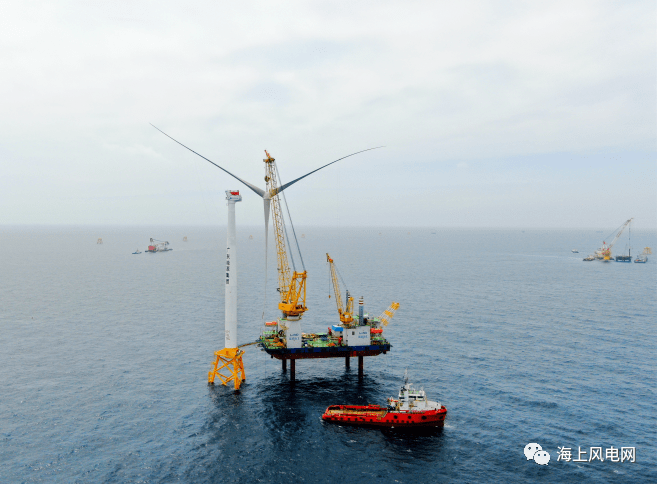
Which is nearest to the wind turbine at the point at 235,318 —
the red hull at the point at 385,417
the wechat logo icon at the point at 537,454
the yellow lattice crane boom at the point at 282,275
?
the yellow lattice crane boom at the point at 282,275

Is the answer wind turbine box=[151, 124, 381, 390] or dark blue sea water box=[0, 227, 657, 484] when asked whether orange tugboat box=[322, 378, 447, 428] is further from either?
wind turbine box=[151, 124, 381, 390]

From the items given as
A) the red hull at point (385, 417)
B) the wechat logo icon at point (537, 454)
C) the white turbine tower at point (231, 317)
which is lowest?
the wechat logo icon at point (537, 454)

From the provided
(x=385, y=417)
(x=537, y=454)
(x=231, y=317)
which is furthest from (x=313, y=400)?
(x=537, y=454)

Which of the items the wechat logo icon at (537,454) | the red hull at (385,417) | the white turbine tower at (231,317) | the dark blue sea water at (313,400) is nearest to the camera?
the dark blue sea water at (313,400)

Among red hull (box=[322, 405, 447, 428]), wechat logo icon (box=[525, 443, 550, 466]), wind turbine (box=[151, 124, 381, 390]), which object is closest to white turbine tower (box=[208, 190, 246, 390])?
wind turbine (box=[151, 124, 381, 390])

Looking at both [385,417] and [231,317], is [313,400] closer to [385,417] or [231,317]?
[385,417]

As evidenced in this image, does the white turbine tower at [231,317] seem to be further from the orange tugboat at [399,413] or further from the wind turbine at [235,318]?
the orange tugboat at [399,413]

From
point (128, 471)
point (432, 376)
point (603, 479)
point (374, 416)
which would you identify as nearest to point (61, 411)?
point (128, 471)

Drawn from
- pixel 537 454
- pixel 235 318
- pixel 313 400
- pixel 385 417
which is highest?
pixel 235 318
